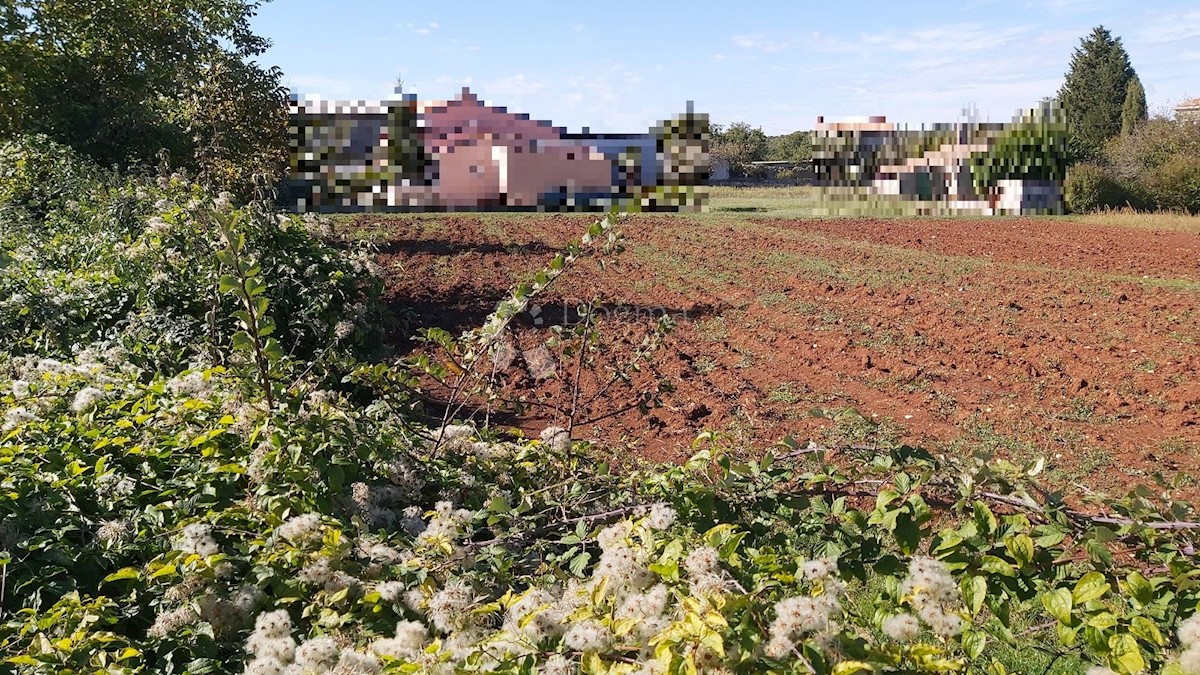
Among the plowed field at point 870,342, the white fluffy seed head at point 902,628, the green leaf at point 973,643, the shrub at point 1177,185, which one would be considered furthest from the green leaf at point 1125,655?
the shrub at point 1177,185

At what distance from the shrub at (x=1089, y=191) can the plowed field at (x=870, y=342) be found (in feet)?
30.3

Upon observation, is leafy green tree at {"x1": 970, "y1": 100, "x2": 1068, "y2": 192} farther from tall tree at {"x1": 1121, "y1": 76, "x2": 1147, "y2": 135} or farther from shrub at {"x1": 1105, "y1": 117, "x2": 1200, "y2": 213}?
tall tree at {"x1": 1121, "y1": 76, "x2": 1147, "y2": 135}

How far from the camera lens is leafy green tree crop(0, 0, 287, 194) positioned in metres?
12.4

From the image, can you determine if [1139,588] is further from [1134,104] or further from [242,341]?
[1134,104]

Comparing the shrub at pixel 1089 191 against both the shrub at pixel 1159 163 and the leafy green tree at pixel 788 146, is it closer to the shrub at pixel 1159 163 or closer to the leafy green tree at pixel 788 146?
the shrub at pixel 1159 163

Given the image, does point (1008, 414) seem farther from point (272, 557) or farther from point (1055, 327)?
point (272, 557)

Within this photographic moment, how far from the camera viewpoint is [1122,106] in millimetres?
39594

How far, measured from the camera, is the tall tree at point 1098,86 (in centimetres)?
4012

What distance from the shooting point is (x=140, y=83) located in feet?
46.2

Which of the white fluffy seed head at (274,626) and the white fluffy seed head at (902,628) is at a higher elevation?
the white fluffy seed head at (902,628)

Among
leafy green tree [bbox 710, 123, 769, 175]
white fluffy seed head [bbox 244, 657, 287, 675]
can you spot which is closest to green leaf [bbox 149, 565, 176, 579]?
white fluffy seed head [bbox 244, 657, 287, 675]

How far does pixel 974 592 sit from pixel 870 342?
23.4 ft

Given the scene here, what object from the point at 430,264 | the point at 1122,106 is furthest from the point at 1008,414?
the point at 1122,106

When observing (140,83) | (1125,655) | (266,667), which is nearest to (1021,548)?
(1125,655)
